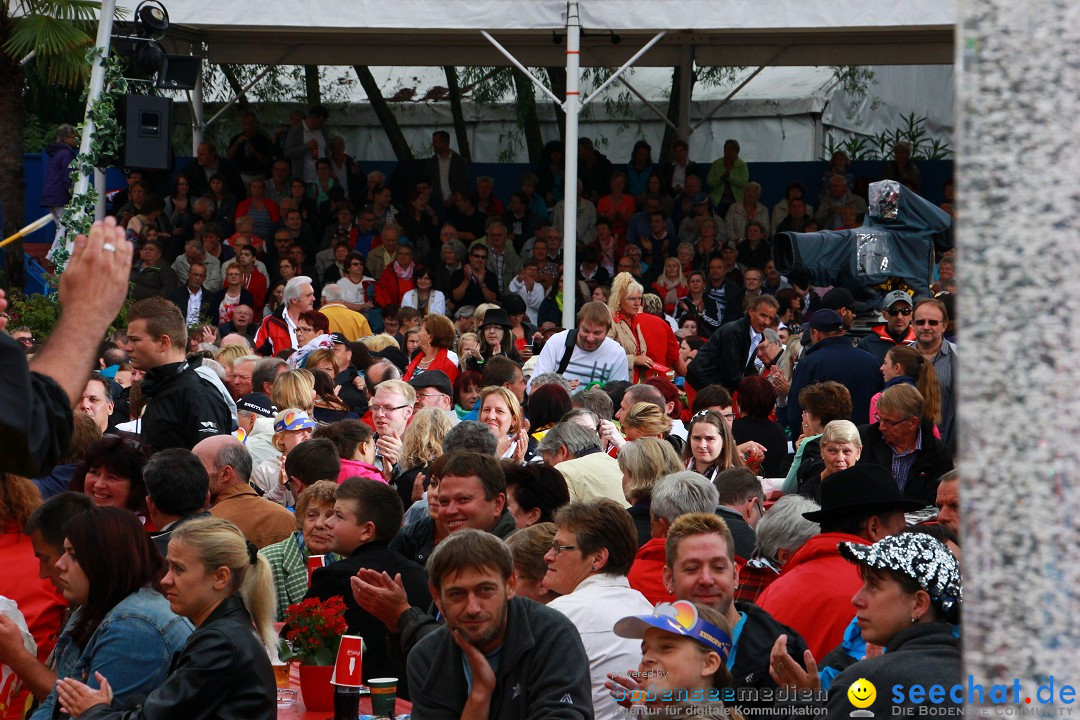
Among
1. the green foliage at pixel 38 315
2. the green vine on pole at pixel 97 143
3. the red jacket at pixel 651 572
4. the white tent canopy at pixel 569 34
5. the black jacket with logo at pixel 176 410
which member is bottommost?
the red jacket at pixel 651 572

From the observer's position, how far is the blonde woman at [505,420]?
7625 mm

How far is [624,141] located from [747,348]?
11.9m

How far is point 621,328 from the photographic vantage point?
1062 centimetres

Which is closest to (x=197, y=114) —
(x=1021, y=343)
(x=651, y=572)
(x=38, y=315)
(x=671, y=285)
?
(x=38, y=315)

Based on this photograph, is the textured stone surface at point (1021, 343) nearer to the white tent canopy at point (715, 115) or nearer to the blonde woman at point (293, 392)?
the blonde woman at point (293, 392)

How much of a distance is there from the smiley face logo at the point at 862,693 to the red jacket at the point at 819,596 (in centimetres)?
127

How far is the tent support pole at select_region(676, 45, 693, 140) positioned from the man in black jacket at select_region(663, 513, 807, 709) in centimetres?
1401

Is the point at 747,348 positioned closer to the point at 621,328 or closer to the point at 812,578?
the point at 621,328

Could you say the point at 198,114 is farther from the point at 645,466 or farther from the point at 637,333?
the point at 645,466

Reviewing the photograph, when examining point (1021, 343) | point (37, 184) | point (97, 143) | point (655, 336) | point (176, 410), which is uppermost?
point (37, 184)

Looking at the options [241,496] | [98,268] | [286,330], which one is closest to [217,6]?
[286,330]

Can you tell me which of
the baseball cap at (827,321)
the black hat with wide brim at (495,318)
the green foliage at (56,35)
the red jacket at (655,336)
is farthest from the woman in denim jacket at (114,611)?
the green foliage at (56,35)

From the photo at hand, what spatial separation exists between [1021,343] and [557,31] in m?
Answer: 14.1

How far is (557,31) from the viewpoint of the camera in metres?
14.9
